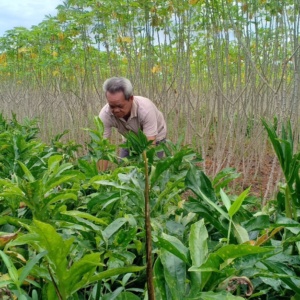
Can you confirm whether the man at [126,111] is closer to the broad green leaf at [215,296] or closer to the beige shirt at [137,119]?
the beige shirt at [137,119]

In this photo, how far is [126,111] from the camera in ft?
11.0

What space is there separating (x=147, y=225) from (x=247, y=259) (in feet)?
0.49

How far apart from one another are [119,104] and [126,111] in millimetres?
90

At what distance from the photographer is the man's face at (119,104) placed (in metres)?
3.27

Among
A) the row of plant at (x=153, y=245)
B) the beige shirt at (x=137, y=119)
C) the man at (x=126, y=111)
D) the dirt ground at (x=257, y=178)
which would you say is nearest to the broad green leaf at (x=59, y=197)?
the row of plant at (x=153, y=245)

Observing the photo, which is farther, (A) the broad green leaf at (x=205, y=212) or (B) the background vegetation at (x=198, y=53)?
(B) the background vegetation at (x=198, y=53)

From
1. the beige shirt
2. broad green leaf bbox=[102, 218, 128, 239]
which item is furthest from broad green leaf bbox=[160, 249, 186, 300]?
the beige shirt

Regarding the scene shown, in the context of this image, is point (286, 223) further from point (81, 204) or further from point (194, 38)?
point (194, 38)

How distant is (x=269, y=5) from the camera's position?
427 centimetres

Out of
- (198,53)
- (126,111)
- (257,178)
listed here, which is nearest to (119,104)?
(126,111)

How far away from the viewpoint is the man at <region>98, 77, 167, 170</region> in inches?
129

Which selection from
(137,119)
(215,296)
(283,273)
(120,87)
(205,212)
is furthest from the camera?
(137,119)

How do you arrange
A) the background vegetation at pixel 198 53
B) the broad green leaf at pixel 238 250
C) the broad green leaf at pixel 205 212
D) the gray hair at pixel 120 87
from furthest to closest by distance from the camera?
the background vegetation at pixel 198 53, the gray hair at pixel 120 87, the broad green leaf at pixel 205 212, the broad green leaf at pixel 238 250

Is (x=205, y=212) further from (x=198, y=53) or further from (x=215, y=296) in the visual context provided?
(x=198, y=53)
